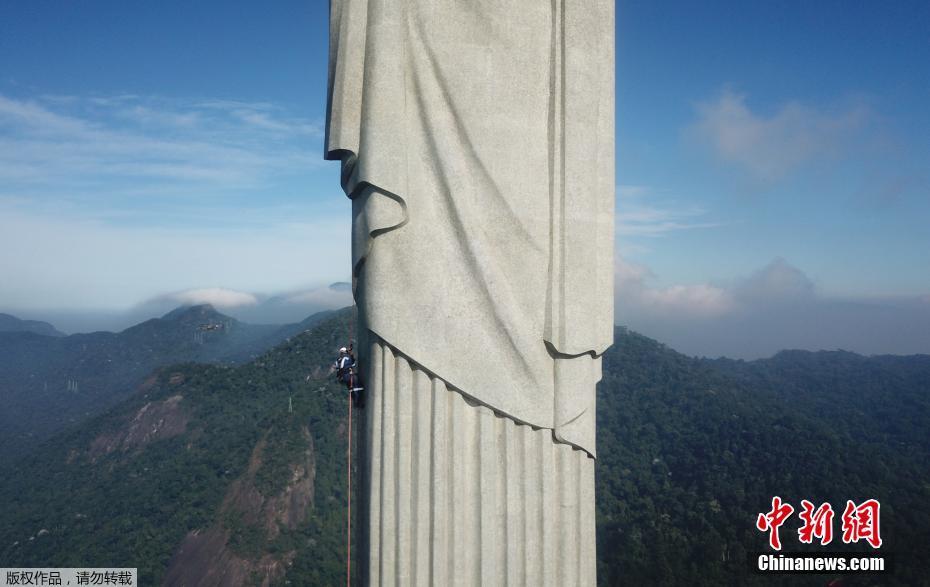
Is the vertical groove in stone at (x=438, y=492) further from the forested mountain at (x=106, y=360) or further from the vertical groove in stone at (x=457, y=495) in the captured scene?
the forested mountain at (x=106, y=360)

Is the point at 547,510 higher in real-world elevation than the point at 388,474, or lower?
lower

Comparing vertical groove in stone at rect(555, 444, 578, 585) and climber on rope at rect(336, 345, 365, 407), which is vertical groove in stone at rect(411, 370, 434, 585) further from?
vertical groove in stone at rect(555, 444, 578, 585)

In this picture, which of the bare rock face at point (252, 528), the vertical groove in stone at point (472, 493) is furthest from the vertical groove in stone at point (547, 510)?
the bare rock face at point (252, 528)

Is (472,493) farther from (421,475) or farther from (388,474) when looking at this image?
(388,474)

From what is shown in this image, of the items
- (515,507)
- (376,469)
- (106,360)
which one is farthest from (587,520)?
(106,360)

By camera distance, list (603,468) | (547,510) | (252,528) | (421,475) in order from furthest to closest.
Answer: (252,528)
(603,468)
(547,510)
(421,475)

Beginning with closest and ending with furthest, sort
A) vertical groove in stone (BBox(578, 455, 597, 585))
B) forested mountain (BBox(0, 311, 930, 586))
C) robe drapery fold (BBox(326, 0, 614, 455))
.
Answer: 1. robe drapery fold (BBox(326, 0, 614, 455))
2. vertical groove in stone (BBox(578, 455, 597, 585))
3. forested mountain (BBox(0, 311, 930, 586))

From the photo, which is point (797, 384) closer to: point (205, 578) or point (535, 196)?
point (205, 578)

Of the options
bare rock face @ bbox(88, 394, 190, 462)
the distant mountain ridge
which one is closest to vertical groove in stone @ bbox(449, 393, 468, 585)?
bare rock face @ bbox(88, 394, 190, 462)

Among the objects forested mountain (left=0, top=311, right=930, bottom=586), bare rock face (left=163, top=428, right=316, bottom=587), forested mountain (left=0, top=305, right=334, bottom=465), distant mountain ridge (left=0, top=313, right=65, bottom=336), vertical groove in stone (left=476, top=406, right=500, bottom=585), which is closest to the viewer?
vertical groove in stone (left=476, top=406, right=500, bottom=585)
